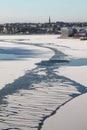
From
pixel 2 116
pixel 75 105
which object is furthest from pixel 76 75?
pixel 2 116

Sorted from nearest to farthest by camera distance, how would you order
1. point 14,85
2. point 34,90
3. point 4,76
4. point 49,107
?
point 49,107 → point 34,90 → point 14,85 → point 4,76

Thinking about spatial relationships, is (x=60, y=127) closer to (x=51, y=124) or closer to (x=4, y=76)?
(x=51, y=124)

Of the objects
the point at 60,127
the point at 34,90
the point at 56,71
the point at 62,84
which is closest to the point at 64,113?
the point at 60,127

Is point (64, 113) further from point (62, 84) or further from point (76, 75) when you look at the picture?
point (76, 75)

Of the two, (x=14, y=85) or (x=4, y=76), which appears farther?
(x=4, y=76)

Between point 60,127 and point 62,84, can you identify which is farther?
point 62,84

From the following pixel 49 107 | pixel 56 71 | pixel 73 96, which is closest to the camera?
pixel 49 107
